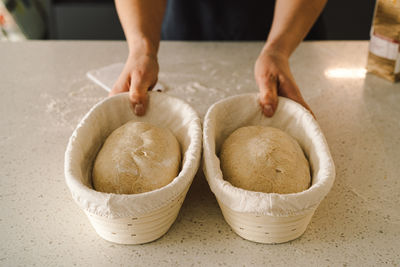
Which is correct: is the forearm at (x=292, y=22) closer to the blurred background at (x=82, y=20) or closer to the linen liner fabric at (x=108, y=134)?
the linen liner fabric at (x=108, y=134)

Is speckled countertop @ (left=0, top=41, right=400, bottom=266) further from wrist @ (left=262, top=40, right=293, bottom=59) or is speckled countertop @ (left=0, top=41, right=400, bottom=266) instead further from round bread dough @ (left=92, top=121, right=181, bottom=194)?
wrist @ (left=262, top=40, right=293, bottom=59)

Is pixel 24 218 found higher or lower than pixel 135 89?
lower

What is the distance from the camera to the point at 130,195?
0.70 meters

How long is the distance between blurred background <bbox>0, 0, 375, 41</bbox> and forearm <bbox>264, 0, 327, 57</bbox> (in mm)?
1571

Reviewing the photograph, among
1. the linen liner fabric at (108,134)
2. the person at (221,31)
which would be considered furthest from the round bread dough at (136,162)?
the person at (221,31)

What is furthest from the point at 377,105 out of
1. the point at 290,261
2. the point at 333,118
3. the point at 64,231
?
the point at 64,231

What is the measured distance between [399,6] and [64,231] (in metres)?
1.17

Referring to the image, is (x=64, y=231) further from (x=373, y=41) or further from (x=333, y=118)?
(x=373, y=41)

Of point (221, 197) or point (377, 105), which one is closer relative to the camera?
point (221, 197)

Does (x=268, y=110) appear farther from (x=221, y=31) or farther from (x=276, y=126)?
(x=221, y=31)

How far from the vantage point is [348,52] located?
1636 mm

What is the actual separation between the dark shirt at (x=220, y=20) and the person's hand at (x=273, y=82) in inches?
23.6

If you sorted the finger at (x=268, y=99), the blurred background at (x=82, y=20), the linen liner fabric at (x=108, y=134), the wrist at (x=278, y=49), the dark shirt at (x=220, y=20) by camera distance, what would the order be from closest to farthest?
the linen liner fabric at (x=108, y=134)
the finger at (x=268, y=99)
the wrist at (x=278, y=49)
the dark shirt at (x=220, y=20)
the blurred background at (x=82, y=20)

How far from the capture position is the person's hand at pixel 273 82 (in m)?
1.00
